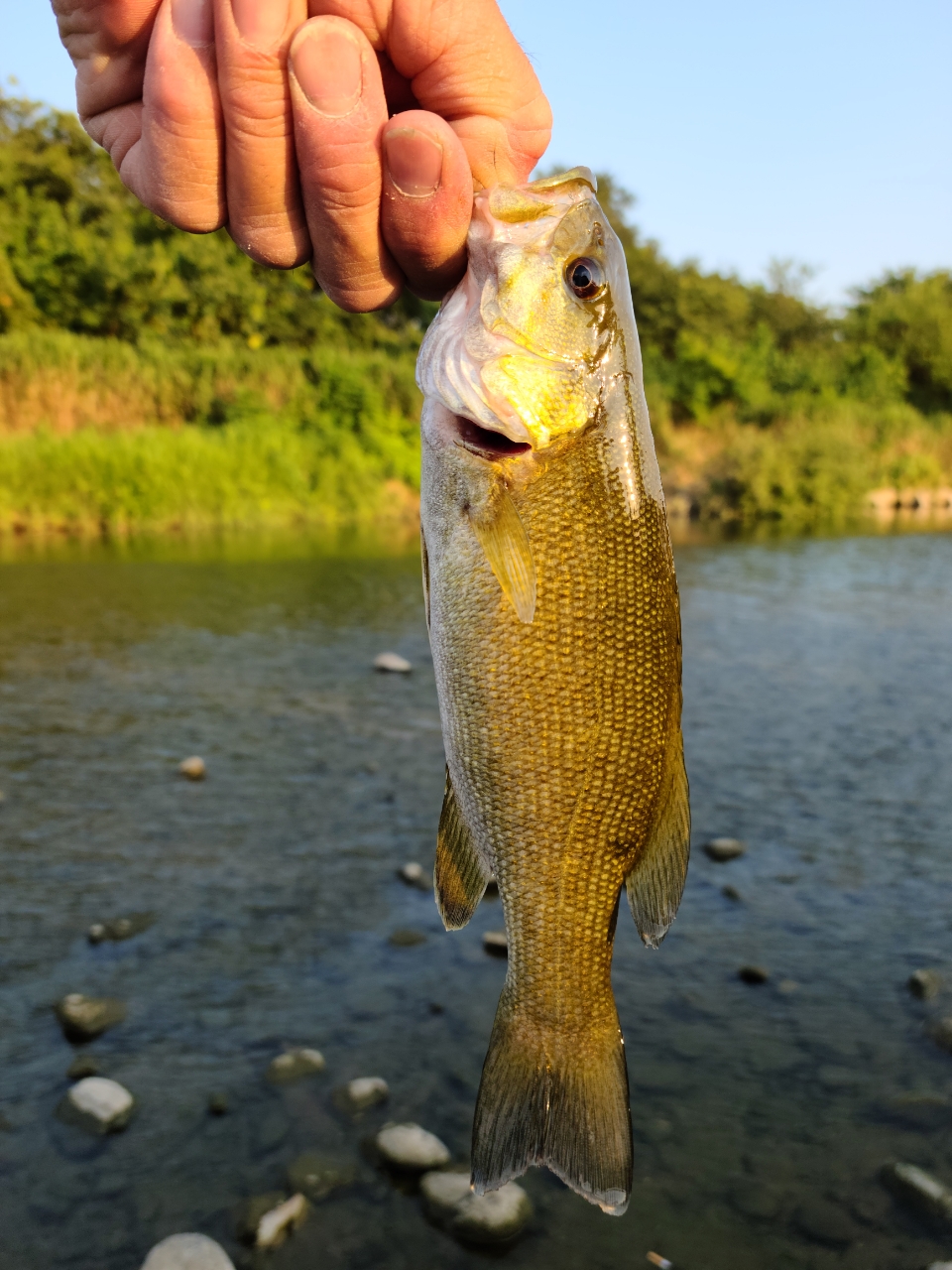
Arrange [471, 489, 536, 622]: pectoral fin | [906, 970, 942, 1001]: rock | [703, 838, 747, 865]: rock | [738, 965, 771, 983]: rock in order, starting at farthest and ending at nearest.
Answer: [703, 838, 747, 865]: rock → [738, 965, 771, 983]: rock → [906, 970, 942, 1001]: rock → [471, 489, 536, 622]: pectoral fin

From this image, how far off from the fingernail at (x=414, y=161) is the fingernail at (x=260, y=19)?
247 mm

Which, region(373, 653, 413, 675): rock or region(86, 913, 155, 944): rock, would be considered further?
region(373, 653, 413, 675): rock

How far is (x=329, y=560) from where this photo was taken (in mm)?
18281

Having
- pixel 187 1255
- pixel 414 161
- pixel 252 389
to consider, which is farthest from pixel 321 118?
pixel 252 389

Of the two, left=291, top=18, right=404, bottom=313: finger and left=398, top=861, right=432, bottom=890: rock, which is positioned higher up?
left=291, top=18, right=404, bottom=313: finger

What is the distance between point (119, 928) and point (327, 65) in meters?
4.26

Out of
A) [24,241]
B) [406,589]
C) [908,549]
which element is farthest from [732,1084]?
[24,241]

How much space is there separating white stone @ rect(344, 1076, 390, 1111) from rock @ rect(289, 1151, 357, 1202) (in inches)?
11.6

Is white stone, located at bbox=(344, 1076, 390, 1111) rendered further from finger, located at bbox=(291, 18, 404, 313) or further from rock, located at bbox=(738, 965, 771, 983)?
finger, located at bbox=(291, 18, 404, 313)

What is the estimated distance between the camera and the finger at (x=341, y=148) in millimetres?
1783

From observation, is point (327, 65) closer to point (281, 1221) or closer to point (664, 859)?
point (664, 859)

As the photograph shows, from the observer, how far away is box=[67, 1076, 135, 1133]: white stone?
3697 millimetres

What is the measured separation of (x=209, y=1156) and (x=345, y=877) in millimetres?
2110

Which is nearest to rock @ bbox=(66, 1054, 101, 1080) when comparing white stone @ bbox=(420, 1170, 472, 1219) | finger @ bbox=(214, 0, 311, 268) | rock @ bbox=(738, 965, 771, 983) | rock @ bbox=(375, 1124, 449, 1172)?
rock @ bbox=(375, 1124, 449, 1172)
